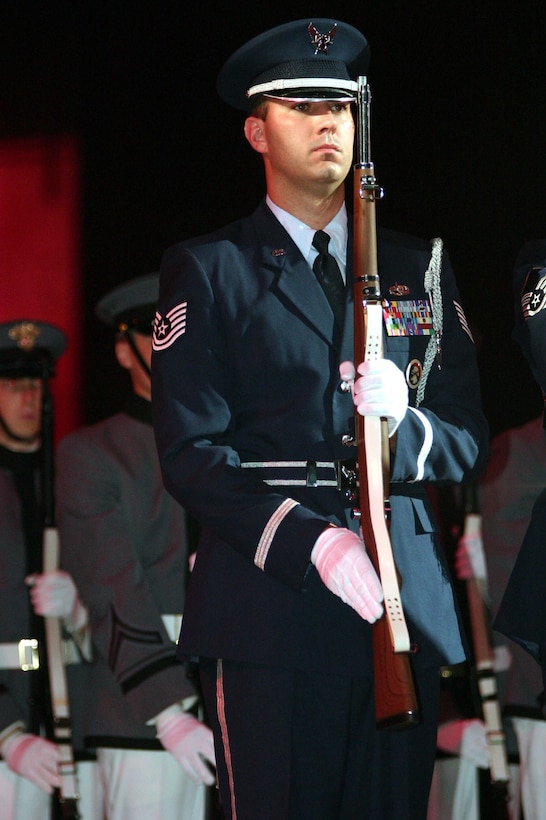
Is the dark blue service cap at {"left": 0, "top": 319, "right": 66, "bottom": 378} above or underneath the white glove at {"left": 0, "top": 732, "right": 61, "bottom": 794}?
above

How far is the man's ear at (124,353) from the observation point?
385cm

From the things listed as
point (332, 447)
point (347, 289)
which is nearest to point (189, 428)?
point (332, 447)

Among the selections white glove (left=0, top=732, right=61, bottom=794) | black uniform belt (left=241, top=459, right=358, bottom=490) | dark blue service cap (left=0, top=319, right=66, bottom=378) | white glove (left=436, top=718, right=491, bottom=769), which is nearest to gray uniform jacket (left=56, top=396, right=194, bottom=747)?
white glove (left=0, top=732, right=61, bottom=794)

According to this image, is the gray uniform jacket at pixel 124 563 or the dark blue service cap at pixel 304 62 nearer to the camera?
the dark blue service cap at pixel 304 62

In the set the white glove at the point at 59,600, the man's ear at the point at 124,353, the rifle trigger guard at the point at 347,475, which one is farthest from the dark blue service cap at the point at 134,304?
the rifle trigger guard at the point at 347,475

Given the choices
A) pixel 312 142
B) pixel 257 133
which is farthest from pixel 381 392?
pixel 257 133

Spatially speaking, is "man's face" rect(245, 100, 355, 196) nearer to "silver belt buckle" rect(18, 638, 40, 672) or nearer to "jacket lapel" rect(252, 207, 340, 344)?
"jacket lapel" rect(252, 207, 340, 344)

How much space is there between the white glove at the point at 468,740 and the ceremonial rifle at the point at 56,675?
105 centimetres

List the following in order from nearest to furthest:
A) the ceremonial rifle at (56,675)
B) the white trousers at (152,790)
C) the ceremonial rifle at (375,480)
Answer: the ceremonial rifle at (375,480)
the white trousers at (152,790)
the ceremonial rifle at (56,675)

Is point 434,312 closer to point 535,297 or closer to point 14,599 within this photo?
point 535,297

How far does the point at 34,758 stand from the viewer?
Answer: 144 inches

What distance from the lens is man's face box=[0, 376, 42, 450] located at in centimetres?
400

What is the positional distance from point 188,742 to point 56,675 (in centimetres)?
55

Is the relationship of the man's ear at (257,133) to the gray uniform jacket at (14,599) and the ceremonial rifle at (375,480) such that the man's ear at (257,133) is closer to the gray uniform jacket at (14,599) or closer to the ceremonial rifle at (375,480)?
the ceremonial rifle at (375,480)
